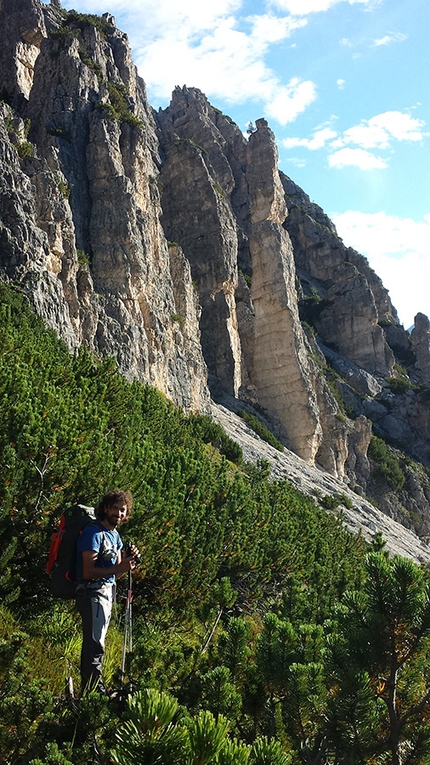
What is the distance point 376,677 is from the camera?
292cm

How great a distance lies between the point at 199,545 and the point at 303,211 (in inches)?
2541

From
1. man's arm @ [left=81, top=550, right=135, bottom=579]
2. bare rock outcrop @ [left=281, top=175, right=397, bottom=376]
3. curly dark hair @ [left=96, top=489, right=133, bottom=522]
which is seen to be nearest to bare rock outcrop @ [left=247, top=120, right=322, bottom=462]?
bare rock outcrop @ [left=281, top=175, right=397, bottom=376]

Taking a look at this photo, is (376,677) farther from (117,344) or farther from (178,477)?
(117,344)

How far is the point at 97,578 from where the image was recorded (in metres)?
3.53

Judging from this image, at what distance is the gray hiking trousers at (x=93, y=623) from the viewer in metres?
3.40

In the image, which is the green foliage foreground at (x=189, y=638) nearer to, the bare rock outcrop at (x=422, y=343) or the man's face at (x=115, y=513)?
the man's face at (x=115, y=513)

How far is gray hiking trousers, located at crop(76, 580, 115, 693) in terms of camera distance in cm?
340

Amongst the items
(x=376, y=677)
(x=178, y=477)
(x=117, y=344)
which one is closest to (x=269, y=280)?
(x=117, y=344)

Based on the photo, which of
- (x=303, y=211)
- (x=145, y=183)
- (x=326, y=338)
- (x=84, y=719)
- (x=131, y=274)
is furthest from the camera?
(x=303, y=211)

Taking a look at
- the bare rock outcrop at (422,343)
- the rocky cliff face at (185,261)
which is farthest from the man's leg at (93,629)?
the bare rock outcrop at (422,343)

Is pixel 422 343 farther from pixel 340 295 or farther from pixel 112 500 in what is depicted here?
pixel 112 500

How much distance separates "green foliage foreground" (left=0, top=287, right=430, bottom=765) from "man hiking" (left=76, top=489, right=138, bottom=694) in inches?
9.3

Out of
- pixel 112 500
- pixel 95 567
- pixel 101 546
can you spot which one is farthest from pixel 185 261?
pixel 95 567

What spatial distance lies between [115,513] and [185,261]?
3128 cm
